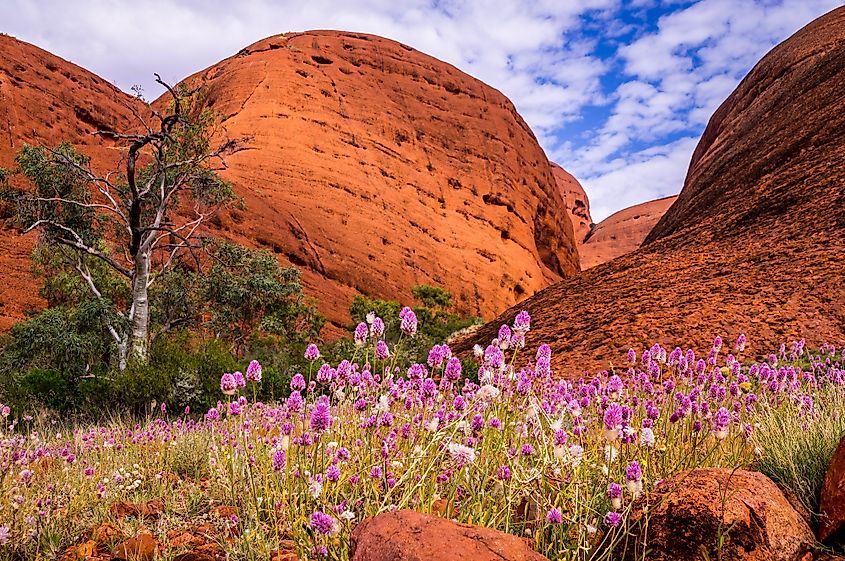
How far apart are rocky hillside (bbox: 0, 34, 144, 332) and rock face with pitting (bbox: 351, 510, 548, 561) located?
22780mm

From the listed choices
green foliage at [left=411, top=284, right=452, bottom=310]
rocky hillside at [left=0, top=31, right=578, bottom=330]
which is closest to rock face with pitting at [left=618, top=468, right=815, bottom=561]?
rocky hillside at [left=0, top=31, right=578, bottom=330]

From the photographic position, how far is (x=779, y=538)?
2211 millimetres

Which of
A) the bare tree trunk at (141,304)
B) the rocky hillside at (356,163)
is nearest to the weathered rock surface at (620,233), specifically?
the rocky hillside at (356,163)

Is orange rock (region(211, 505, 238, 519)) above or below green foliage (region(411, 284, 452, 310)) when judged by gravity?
below

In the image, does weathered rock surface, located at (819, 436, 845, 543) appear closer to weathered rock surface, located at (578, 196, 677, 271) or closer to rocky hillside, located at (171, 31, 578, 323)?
rocky hillside, located at (171, 31, 578, 323)

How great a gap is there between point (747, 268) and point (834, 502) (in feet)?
33.4

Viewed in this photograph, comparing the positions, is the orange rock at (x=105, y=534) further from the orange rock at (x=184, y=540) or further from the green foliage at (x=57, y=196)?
the green foliage at (x=57, y=196)

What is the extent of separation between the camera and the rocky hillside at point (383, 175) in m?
31.2

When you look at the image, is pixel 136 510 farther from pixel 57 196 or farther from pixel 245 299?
pixel 57 196

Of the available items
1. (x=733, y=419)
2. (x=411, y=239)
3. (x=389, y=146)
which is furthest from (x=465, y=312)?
(x=733, y=419)

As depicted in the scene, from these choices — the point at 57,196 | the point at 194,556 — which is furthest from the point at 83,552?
the point at 57,196

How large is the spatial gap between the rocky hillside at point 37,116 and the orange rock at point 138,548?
21.3 metres

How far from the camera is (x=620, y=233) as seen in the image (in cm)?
9362

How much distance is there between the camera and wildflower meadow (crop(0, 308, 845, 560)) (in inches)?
88.9
